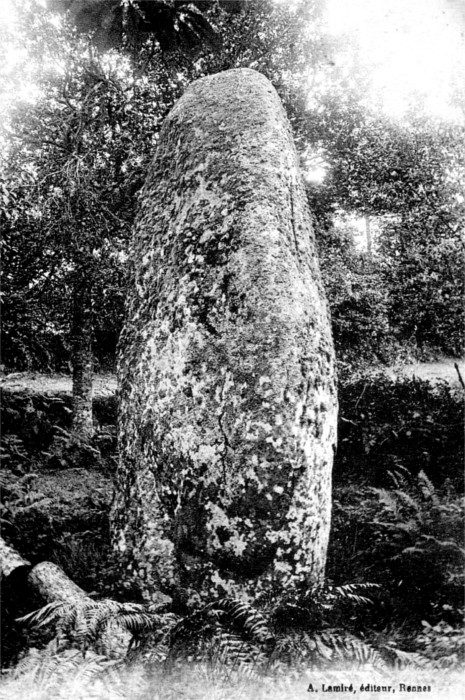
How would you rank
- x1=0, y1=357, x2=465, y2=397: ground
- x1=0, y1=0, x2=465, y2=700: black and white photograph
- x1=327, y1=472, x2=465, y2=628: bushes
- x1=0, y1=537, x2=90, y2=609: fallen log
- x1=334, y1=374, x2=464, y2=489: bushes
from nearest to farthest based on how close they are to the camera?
1. x1=0, y1=0, x2=465, y2=700: black and white photograph
2. x1=327, y1=472, x2=465, y2=628: bushes
3. x1=0, y1=537, x2=90, y2=609: fallen log
4. x1=334, y1=374, x2=464, y2=489: bushes
5. x1=0, y1=357, x2=465, y2=397: ground

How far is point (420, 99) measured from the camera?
28.3ft

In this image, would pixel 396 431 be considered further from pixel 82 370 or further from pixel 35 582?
pixel 35 582

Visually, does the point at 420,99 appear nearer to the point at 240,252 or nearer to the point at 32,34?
the point at 32,34

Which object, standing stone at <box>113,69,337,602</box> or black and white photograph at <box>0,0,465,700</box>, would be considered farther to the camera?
standing stone at <box>113,69,337,602</box>

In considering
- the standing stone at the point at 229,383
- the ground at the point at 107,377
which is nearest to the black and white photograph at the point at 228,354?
the standing stone at the point at 229,383

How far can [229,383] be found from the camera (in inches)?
147

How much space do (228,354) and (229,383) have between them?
7.5 inches

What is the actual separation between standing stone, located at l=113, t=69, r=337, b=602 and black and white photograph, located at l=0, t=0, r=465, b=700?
0.05 ft

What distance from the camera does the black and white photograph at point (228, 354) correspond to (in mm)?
3258

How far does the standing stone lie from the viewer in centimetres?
361

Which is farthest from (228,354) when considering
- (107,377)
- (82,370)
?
(107,377)

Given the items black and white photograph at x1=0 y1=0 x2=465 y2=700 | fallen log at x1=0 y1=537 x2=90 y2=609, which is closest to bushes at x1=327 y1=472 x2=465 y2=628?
black and white photograph at x1=0 y1=0 x2=465 y2=700

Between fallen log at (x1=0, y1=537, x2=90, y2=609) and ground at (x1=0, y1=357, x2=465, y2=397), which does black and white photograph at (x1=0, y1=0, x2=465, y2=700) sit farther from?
ground at (x1=0, y1=357, x2=465, y2=397)

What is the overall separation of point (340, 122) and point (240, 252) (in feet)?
19.2
